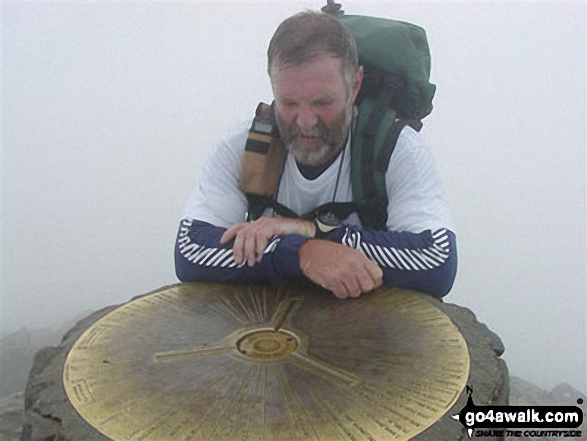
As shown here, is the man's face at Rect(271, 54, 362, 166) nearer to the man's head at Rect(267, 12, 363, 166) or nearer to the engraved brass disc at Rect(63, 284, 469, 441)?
the man's head at Rect(267, 12, 363, 166)

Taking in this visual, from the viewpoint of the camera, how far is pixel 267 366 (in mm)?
1989

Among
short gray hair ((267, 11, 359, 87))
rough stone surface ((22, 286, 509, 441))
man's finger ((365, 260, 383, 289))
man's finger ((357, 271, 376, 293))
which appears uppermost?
short gray hair ((267, 11, 359, 87))

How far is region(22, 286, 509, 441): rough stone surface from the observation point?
5.85 feet

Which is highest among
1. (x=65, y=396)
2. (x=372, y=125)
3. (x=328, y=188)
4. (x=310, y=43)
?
(x=310, y=43)

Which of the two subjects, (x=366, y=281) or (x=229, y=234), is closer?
(x=366, y=281)

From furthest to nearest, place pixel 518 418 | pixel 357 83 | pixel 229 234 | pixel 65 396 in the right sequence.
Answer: pixel 357 83 → pixel 229 234 → pixel 518 418 → pixel 65 396

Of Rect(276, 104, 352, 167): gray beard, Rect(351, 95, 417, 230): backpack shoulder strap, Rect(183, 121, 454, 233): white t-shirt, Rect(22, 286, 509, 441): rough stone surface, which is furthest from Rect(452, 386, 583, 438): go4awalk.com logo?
Rect(276, 104, 352, 167): gray beard

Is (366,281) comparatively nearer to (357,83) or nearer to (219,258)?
(219,258)

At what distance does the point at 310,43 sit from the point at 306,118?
0.29m

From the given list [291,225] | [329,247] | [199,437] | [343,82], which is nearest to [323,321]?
[329,247]

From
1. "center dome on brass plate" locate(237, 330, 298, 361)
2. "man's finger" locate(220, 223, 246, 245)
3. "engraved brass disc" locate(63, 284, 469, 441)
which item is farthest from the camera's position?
"man's finger" locate(220, 223, 246, 245)

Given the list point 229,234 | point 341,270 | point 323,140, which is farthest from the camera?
point 323,140

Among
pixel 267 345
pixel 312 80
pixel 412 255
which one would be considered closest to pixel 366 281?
pixel 412 255

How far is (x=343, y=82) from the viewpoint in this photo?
98.8 inches
